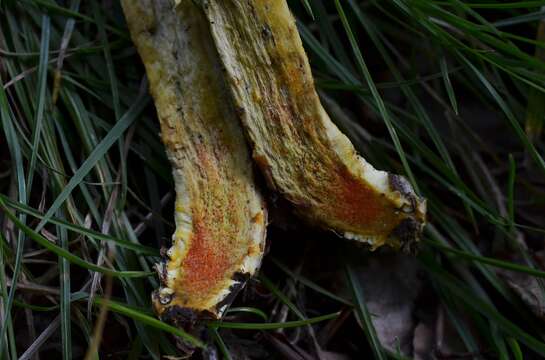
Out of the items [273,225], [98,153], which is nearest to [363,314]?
[273,225]

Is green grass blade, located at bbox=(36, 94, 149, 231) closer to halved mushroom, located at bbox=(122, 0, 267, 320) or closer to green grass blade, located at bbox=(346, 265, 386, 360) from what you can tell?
halved mushroom, located at bbox=(122, 0, 267, 320)

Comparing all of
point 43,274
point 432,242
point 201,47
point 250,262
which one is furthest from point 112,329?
point 432,242

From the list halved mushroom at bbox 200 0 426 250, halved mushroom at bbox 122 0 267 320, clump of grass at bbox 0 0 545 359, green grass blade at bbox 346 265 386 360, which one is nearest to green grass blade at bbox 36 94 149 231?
clump of grass at bbox 0 0 545 359

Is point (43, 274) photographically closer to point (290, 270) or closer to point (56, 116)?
point (56, 116)

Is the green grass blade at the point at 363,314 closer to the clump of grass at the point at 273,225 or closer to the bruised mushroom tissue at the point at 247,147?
the clump of grass at the point at 273,225

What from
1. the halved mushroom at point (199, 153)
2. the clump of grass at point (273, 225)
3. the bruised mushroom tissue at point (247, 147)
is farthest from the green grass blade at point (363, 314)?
the halved mushroom at point (199, 153)

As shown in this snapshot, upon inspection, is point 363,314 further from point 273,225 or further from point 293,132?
point 293,132
